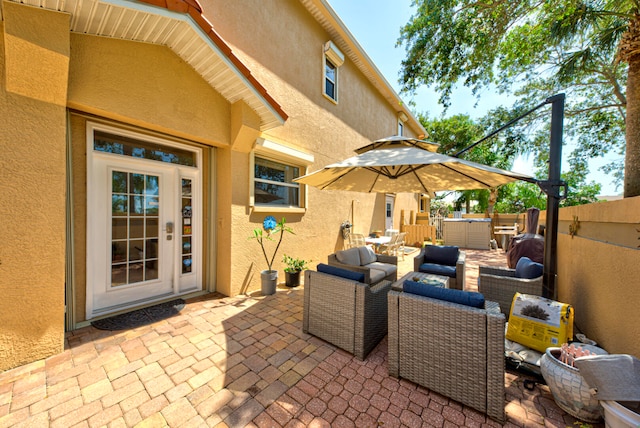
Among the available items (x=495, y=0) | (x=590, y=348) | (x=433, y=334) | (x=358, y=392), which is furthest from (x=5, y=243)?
(x=495, y=0)

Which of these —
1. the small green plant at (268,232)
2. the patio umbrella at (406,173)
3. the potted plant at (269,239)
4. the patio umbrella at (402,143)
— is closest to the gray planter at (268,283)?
the potted plant at (269,239)

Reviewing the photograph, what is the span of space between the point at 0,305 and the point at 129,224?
1647 mm

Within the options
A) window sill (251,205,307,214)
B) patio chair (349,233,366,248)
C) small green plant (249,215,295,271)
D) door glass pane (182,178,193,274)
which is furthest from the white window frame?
patio chair (349,233,366,248)

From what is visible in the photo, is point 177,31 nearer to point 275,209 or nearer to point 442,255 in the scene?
point 275,209

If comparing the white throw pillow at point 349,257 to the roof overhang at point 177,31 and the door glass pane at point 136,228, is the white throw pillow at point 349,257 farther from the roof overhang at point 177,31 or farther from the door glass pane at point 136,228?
the door glass pane at point 136,228

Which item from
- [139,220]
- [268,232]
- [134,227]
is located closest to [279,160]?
[268,232]

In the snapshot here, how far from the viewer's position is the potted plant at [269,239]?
489 cm

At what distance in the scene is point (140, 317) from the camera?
3.70 metres

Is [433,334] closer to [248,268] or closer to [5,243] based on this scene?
[248,268]

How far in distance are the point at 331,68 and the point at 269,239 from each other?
6.04 meters

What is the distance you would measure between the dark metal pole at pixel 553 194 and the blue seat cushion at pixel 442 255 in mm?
1965

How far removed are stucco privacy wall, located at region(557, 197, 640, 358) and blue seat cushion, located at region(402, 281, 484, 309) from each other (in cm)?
150

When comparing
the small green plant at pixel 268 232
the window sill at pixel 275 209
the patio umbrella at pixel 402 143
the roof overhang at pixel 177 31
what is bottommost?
the small green plant at pixel 268 232

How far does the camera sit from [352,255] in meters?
4.97
